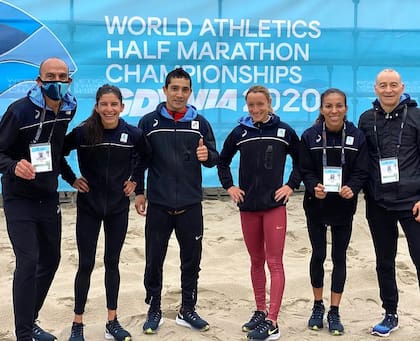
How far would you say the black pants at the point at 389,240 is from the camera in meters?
3.22

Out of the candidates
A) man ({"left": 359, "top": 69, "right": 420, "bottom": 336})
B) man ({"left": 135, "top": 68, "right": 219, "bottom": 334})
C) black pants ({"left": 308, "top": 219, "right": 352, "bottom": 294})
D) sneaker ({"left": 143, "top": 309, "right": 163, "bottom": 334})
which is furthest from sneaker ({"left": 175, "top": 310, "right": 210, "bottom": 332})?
man ({"left": 359, "top": 69, "right": 420, "bottom": 336})

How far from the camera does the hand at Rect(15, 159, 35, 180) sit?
2.76 metres

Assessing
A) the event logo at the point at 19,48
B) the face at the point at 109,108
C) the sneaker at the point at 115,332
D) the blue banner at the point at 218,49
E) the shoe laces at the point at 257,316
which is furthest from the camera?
the blue banner at the point at 218,49

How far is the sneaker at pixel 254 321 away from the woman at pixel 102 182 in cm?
71

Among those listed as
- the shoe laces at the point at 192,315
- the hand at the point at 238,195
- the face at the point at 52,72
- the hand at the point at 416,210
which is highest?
the face at the point at 52,72

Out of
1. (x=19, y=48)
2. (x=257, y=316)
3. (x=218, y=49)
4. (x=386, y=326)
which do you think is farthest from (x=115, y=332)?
(x=218, y=49)

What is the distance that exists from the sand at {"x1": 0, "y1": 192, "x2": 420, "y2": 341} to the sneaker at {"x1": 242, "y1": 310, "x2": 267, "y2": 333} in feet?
0.22

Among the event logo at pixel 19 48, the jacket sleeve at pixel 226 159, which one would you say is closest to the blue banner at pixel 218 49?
the event logo at pixel 19 48

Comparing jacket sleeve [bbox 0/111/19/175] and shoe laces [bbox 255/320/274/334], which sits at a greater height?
jacket sleeve [bbox 0/111/19/175]

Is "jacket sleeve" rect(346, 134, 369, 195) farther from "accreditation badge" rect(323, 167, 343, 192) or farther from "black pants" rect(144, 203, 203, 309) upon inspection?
"black pants" rect(144, 203, 203, 309)

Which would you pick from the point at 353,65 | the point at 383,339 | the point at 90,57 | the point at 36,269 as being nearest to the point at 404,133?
the point at 383,339

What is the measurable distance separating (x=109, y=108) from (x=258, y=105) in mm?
864

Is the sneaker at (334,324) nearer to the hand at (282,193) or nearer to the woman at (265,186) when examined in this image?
the woman at (265,186)

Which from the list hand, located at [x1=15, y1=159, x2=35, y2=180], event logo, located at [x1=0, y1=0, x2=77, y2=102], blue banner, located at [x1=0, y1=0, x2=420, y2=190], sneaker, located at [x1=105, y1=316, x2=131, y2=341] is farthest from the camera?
blue banner, located at [x1=0, y1=0, x2=420, y2=190]
